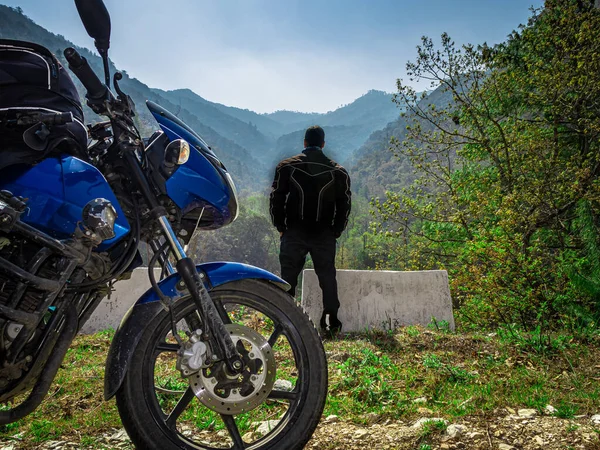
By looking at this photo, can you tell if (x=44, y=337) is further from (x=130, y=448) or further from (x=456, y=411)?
(x=456, y=411)

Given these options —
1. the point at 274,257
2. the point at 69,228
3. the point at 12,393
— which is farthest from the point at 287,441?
the point at 274,257

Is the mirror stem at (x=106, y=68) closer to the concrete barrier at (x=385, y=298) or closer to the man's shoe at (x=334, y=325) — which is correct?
the man's shoe at (x=334, y=325)

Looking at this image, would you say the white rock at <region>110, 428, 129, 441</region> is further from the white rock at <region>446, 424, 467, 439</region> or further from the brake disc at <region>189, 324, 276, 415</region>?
the white rock at <region>446, 424, 467, 439</region>

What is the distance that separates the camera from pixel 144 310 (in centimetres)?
207

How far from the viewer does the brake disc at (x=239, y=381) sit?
2025 mm

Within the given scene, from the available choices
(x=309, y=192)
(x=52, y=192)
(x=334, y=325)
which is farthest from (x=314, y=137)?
(x=52, y=192)

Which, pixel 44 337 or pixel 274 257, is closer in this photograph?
pixel 44 337

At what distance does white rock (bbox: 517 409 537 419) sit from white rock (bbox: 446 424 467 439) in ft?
1.52

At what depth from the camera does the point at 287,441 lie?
2064mm

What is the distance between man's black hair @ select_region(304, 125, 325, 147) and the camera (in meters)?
5.85

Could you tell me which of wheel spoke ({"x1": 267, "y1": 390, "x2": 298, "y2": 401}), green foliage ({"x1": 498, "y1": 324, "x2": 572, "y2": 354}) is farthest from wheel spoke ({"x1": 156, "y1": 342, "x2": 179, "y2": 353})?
green foliage ({"x1": 498, "y1": 324, "x2": 572, "y2": 354})

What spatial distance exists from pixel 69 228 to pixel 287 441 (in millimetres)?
1333

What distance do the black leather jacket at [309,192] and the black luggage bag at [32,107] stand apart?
3703 millimetres

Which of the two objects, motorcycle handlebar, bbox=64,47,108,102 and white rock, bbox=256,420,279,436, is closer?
motorcycle handlebar, bbox=64,47,108,102
